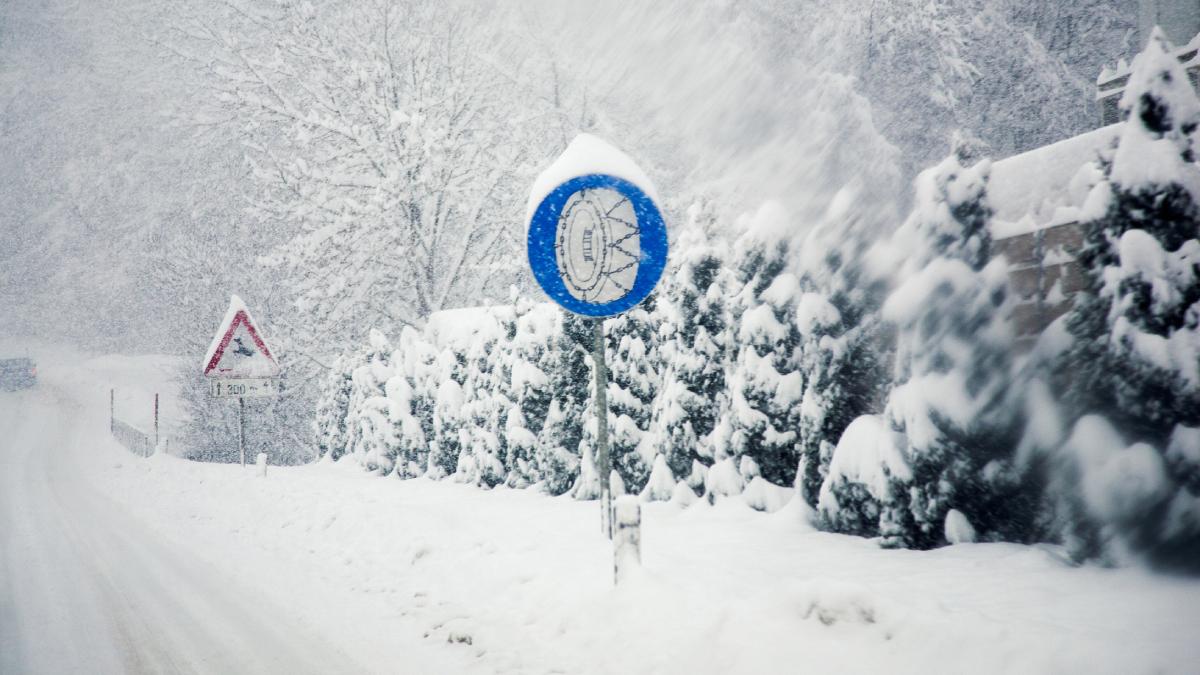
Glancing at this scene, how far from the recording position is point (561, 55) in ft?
78.4

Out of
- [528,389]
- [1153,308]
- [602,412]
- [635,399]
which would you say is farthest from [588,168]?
[528,389]

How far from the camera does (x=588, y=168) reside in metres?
5.39

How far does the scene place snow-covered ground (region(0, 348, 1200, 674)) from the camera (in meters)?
3.25

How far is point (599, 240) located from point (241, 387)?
948 centimetres

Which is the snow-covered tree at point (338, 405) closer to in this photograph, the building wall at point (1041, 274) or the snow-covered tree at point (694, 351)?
the snow-covered tree at point (694, 351)

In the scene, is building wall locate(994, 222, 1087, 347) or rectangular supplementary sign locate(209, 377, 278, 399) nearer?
building wall locate(994, 222, 1087, 347)

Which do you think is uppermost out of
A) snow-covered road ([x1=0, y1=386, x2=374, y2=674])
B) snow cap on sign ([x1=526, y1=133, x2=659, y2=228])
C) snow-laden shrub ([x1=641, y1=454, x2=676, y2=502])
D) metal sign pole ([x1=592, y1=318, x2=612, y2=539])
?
snow cap on sign ([x1=526, y1=133, x2=659, y2=228])

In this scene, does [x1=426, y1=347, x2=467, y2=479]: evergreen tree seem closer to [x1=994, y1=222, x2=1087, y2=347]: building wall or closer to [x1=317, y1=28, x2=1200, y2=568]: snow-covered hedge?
[x1=317, y1=28, x2=1200, y2=568]: snow-covered hedge

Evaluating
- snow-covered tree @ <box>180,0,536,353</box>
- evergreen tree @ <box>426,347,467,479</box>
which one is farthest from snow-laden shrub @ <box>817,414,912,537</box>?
snow-covered tree @ <box>180,0,536,353</box>

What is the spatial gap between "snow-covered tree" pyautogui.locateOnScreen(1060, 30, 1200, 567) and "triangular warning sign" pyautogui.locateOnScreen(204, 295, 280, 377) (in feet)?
39.6

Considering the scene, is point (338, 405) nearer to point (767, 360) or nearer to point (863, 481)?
point (767, 360)

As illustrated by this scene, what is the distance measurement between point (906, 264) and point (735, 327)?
2055 millimetres

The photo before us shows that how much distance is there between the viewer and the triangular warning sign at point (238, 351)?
38.9ft

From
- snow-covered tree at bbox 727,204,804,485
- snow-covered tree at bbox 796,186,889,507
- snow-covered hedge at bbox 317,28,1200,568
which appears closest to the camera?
snow-covered hedge at bbox 317,28,1200,568
